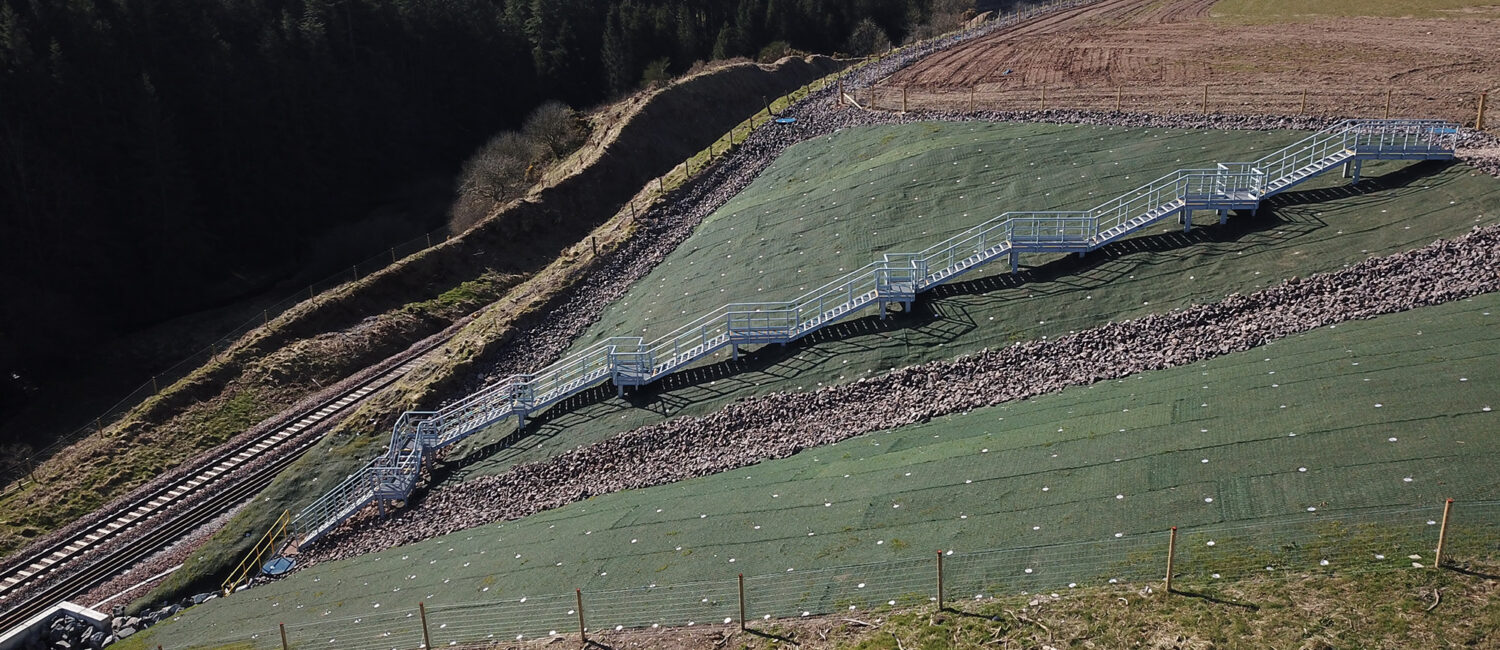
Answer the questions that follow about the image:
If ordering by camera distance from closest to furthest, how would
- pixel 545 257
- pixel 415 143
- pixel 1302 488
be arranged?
pixel 1302 488
pixel 545 257
pixel 415 143

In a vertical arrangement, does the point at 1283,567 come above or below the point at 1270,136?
below

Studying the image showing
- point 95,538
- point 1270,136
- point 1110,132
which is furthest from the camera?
point 1110,132

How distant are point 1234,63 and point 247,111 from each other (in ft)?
191

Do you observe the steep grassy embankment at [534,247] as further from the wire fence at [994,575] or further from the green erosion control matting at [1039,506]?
the wire fence at [994,575]

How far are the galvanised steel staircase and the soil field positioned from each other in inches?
256

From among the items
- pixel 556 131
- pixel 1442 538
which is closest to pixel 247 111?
pixel 556 131

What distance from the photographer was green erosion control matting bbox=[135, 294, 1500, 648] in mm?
14805

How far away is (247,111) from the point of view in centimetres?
6588

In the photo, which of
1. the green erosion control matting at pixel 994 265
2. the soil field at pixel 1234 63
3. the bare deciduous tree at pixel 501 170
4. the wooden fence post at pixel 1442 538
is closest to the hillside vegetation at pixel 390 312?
the bare deciduous tree at pixel 501 170

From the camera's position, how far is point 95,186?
2208 inches

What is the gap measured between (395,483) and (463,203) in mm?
34741

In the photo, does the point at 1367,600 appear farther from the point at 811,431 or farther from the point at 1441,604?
the point at 811,431

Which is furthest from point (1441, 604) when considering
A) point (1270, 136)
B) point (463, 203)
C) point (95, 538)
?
point (463, 203)

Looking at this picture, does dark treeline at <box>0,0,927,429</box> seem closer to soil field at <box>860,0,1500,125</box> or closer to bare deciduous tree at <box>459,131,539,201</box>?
bare deciduous tree at <box>459,131,539,201</box>
